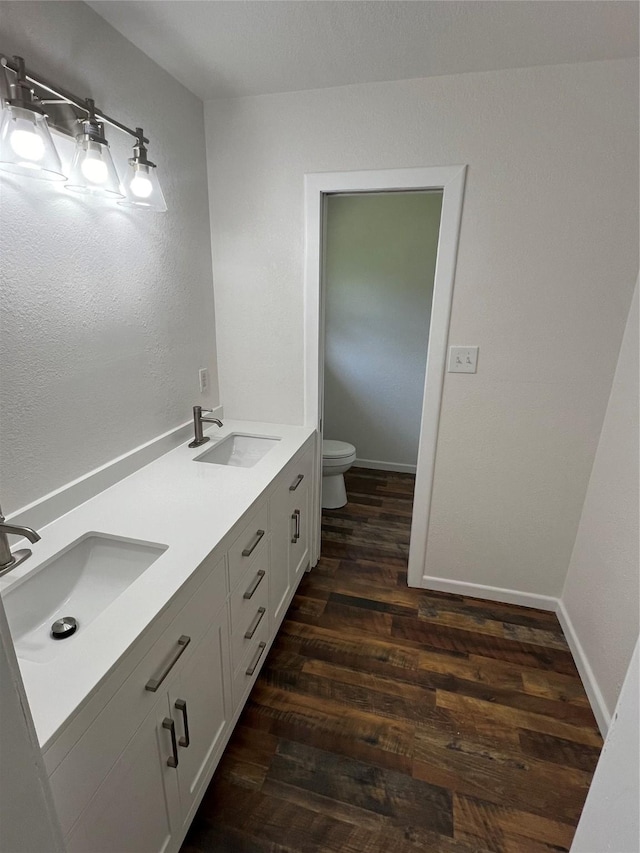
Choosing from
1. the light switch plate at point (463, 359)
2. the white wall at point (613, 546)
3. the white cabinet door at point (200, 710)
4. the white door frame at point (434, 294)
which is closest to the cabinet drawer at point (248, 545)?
the white cabinet door at point (200, 710)

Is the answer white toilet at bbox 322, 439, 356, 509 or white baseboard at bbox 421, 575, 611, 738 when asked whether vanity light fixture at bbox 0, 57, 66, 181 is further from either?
white baseboard at bbox 421, 575, 611, 738

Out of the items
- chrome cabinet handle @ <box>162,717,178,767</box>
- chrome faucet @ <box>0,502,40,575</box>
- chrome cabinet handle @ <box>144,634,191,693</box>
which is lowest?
chrome cabinet handle @ <box>162,717,178,767</box>

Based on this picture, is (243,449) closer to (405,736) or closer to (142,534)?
(142,534)

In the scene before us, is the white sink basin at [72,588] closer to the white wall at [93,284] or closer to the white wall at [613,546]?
the white wall at [93,284]

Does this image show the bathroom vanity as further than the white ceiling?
No

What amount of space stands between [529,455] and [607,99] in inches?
54.6

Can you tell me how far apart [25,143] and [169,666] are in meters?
1.28

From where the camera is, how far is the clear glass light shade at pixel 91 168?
3.80ft

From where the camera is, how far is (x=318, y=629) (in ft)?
6.40

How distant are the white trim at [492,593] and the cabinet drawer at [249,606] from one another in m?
1.04

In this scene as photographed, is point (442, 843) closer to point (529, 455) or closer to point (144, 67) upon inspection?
point (529, 455)

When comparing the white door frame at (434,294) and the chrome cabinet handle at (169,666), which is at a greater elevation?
the white door frame at (434,294)

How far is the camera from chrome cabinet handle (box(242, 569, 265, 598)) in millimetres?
1427

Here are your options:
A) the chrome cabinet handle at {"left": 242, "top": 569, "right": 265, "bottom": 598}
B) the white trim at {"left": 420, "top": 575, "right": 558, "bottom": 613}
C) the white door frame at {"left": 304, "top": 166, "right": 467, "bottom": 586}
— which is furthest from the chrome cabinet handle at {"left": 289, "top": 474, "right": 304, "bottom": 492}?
the white trim at {"left": 420, "top": 575, "right": 558, "bottom": 613}
